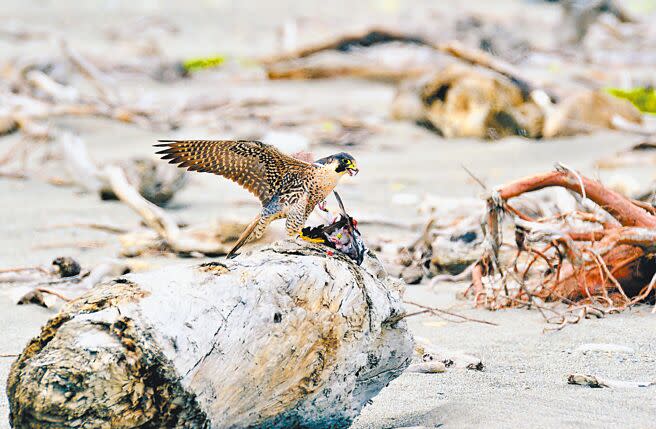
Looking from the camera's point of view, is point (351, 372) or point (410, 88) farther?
point (410, 88)

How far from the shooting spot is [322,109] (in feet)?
38.8

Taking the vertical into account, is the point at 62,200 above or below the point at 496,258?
below

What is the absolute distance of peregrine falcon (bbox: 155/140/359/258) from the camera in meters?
3.42

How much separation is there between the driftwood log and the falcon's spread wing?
597 millimetres

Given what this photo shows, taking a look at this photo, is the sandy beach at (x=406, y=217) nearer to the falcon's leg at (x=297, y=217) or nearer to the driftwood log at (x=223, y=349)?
the driftwood log at (x=223, y=349)

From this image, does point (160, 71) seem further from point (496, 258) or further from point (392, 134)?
point (496, 258)

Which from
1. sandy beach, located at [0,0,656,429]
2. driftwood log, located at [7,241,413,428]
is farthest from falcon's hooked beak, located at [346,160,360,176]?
sandy beach, located at [0,0,656,429]

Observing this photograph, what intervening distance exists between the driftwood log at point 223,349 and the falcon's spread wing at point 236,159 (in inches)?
23.5

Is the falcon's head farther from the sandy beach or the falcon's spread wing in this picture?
the sandy beach

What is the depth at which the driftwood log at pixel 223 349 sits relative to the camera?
2340 mm

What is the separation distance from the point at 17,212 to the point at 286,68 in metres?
6.84

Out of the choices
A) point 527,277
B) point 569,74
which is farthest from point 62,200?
point 569,74

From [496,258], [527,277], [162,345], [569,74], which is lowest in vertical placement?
[569,74]

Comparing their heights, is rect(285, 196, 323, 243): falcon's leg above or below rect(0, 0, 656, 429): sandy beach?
above
